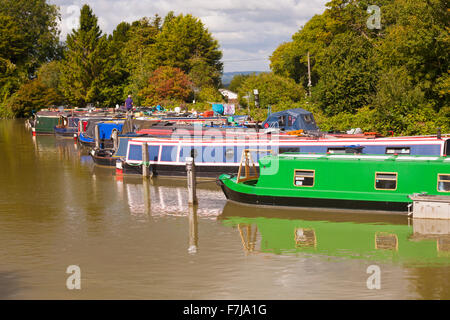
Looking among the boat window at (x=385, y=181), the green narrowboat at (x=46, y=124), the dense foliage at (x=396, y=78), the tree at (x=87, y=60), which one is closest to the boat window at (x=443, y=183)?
the boat window at (x=385, y=181)

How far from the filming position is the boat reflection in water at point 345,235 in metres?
16.2

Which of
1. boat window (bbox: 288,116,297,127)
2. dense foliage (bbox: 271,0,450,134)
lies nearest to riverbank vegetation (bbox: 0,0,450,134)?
dense foliage (bbox: 271,0,450,134)

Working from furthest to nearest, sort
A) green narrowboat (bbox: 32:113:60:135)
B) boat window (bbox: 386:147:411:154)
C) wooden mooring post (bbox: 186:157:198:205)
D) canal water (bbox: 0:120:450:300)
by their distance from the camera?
1. green narrowboat (bbox: 32:113:60:135)
2. boat window (bbox: 386:147:411:154)
3. wooden mooring post (bbox: 186:157:198:205)
4. canal water (bbox: 0:120:450:300)

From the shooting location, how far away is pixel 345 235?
18.0 m

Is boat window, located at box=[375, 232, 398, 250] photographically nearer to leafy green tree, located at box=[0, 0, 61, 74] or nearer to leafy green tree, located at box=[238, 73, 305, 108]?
leafy green tree, located at box=[238, 73, 305, 108]

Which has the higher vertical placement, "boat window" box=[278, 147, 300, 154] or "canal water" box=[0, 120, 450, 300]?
"boat window" box=[278, 147, 300, 154]

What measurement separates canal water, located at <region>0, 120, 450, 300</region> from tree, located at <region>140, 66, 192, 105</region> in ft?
135

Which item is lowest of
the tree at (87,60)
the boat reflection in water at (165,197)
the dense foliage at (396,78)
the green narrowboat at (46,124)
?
the boat reflection in water at (165,197)

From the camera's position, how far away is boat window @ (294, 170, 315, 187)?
20375 millimetres

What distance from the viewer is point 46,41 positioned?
328 ft

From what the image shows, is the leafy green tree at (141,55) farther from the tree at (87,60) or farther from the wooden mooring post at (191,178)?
the wooden mooring post at (191,178)

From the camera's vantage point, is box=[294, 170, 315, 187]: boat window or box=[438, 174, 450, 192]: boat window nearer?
box=[438, 174, 450, 192]: boat window

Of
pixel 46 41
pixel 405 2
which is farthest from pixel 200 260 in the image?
pixel 46 41

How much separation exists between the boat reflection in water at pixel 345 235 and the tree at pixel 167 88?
46.0 meters
